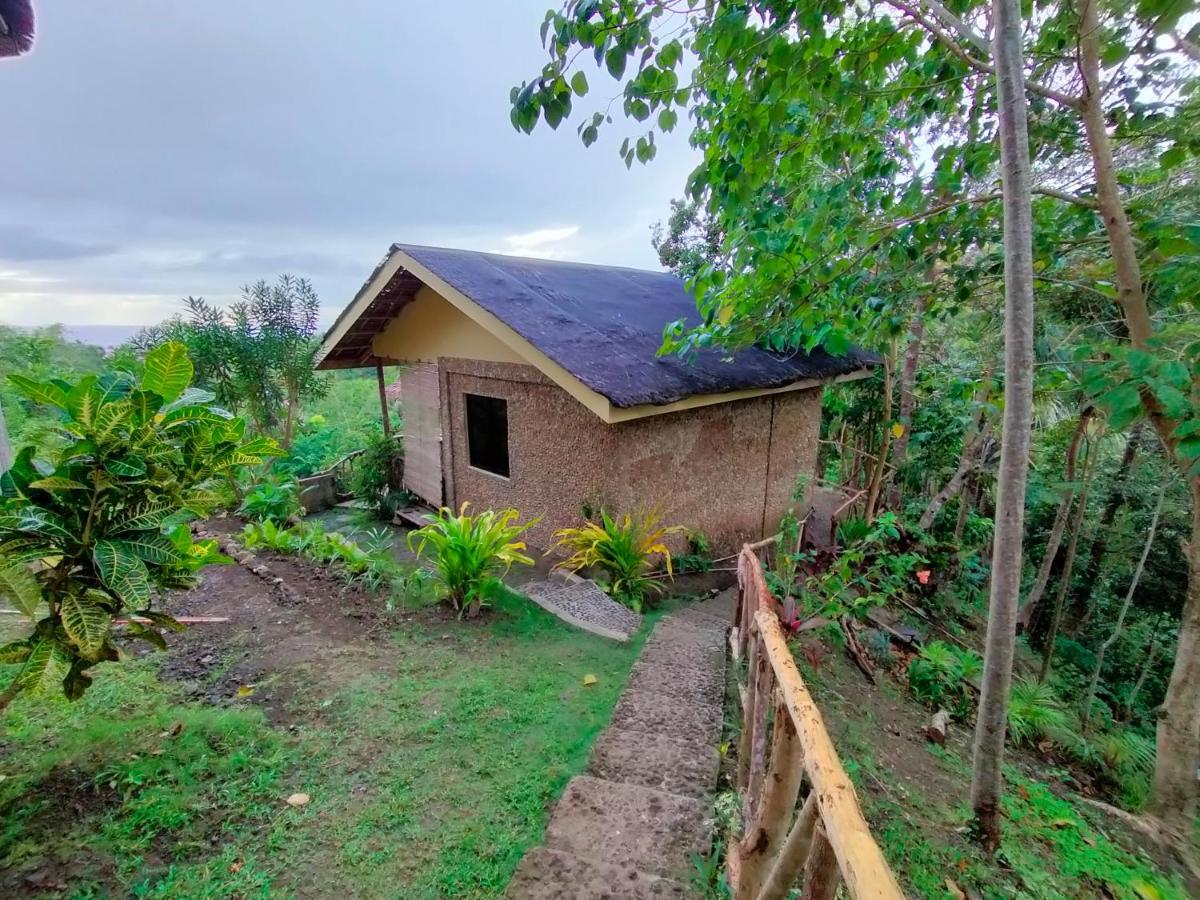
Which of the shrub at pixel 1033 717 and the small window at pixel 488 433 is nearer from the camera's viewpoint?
the shrub at pixel 1033 717

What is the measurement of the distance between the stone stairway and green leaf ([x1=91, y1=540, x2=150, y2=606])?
1886mm

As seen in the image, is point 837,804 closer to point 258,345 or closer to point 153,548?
point 153,548

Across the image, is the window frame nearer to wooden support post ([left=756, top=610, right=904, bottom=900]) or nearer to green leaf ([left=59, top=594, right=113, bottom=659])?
green leaf ([left=59, top=594, right=113, bottom=659])

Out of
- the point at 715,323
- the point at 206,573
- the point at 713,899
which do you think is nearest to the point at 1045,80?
the point at 715,323

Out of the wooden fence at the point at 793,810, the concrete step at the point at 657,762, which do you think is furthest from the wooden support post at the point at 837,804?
the concrete step at the point at 657,762

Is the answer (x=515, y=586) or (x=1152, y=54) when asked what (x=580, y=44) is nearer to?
(x=1152, y=54)

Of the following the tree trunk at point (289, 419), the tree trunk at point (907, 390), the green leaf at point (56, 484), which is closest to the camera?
the green leaf at point (56, 484)

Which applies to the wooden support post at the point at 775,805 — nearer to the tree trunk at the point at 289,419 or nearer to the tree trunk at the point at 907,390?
the tree trunk at the point at 907,390

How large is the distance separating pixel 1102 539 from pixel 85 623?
11.7 meters

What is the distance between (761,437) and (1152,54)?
4758mm

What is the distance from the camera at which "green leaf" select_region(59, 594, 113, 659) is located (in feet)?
6.99

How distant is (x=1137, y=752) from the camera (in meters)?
4.96

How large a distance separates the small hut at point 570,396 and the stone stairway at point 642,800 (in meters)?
2.19

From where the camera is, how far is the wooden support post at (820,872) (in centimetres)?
126
